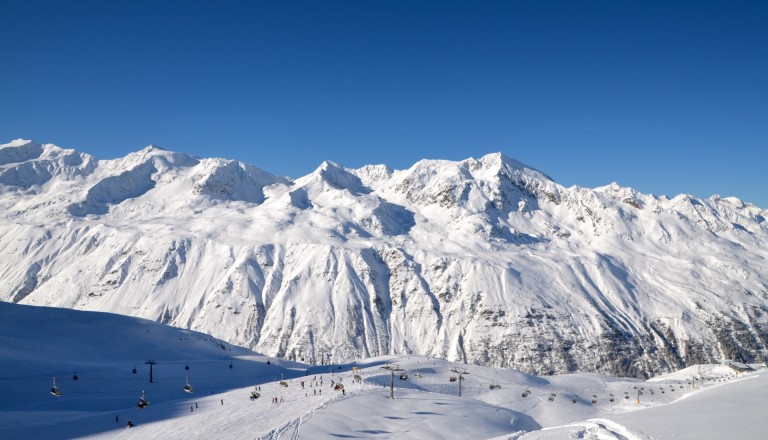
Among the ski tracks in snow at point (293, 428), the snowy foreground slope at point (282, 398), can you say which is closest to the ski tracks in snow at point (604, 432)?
the snowy foreground slope at point (282, 398)

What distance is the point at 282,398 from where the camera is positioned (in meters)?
63.1

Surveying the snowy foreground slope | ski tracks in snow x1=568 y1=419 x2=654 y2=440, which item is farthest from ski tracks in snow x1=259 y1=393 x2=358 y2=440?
ski tracks in snow x1=568 y1=419 x2=654 y2=440

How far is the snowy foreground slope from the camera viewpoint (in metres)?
43.1

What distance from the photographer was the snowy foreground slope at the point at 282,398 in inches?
1698

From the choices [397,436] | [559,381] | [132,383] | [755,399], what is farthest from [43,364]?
[559,381]

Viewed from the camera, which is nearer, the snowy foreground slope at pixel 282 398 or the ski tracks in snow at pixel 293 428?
the snowy foreground slope at pixel 282 398

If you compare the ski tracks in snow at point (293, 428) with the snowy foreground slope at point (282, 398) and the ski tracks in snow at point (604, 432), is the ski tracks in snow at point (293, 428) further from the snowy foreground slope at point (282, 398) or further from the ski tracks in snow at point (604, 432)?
the ski tracks in snow at point (604, 432)

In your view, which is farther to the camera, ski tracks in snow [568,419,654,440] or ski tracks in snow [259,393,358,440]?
ski tracks in snow [259,393,358,440]

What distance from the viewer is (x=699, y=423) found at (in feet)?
108

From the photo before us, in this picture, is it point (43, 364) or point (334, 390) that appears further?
point (43, 364)

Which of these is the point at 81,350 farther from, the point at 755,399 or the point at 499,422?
the point at 755,399

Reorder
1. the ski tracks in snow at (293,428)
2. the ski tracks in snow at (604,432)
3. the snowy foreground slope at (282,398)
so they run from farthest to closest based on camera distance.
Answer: the ski tracks in snow at (293,428) < the snowy foreground slope at (282,398) < the ski tracks in snow at (604,432)

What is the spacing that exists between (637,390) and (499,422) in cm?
7725

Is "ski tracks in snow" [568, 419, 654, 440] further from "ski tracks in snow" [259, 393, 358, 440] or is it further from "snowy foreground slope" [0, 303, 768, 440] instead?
"ski tracks in snow" [259, 393, 358, 440]
